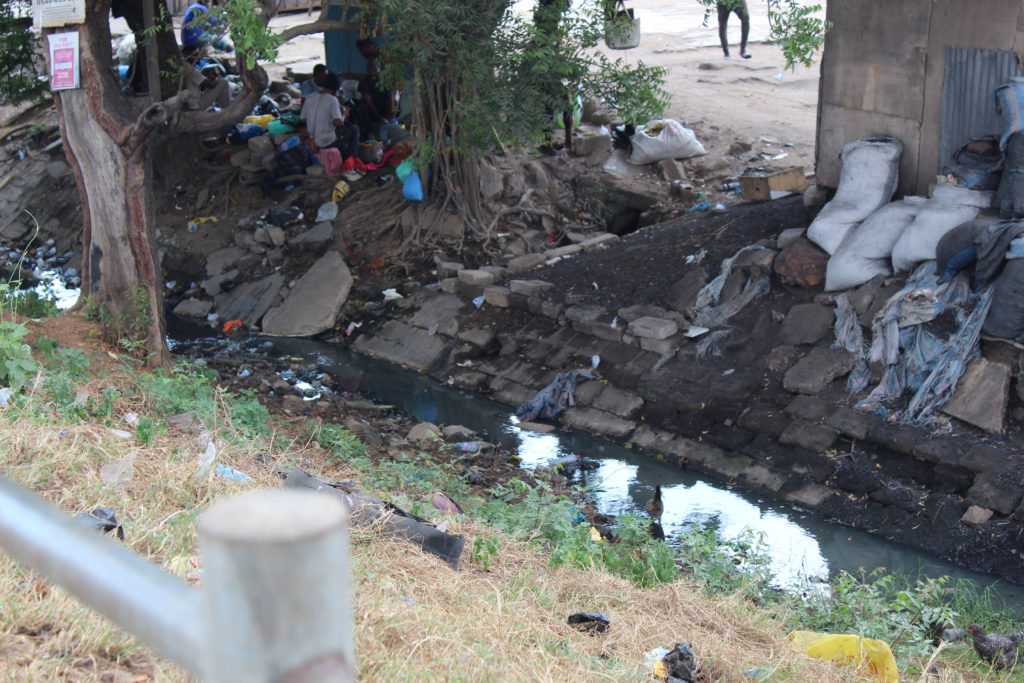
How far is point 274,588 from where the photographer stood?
86 centimetres

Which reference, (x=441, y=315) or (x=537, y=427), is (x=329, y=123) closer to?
(x=441, y=315)

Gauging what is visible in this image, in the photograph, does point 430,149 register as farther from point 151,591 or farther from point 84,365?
point 151,591

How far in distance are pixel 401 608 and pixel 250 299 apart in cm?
837

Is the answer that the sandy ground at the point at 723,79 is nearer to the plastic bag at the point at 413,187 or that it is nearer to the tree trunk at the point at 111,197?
the plastic bag at the point at 413,187

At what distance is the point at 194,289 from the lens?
37.1 feet

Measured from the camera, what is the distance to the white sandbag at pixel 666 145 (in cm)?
1188

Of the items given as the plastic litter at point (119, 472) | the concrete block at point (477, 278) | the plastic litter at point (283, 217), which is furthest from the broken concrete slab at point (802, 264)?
the plastic litter at point (283, 217)

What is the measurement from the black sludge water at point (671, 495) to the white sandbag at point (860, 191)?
237 cm

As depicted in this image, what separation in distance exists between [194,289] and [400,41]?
4.21 m

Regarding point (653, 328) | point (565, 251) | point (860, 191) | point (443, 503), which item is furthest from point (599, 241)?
point (443, 503)

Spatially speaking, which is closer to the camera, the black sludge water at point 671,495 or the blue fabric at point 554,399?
the black sludge water at point 671,495

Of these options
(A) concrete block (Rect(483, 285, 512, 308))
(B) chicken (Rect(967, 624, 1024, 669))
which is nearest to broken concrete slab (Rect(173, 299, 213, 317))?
(A) concrete block (Rect(483, 285, 512, 308))

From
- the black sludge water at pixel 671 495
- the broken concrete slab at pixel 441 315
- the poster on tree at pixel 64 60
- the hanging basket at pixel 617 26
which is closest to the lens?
the black sludge water at pixel 671 495

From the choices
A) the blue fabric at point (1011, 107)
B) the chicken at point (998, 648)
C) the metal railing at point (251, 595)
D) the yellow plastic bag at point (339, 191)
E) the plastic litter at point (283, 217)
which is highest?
the blue fabric at point (1011, 107)
